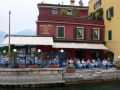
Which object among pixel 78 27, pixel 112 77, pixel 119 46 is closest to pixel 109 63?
pixel 112 77

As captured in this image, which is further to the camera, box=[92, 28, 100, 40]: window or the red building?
box=[92, 28, 100, 40]: window

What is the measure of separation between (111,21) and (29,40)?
9926 mm

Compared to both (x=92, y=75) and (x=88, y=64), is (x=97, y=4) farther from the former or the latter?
(x=92, y=75)

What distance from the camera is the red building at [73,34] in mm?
42094

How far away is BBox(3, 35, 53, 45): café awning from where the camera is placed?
39.3 metres

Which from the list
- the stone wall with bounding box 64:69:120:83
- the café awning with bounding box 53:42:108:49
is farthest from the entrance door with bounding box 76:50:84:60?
the stone wall with bounding box 64:69:120:83

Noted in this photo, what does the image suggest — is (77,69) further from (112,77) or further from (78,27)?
(78,27)

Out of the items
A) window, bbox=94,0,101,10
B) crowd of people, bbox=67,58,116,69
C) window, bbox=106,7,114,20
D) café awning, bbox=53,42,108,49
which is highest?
window, bbox=94,0,101,10

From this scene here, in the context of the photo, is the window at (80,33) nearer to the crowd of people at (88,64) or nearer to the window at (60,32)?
the window at (60,32)

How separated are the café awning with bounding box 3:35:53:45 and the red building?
1164 mm

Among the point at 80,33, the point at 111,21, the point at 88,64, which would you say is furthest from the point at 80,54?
the point at 88,64

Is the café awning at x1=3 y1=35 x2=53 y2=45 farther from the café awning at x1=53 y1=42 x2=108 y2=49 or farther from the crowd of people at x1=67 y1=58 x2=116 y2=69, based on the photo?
the crowd of people at x1=67 y1=58 x2=116 y2=69

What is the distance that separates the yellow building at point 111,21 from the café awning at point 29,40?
7.30 metres

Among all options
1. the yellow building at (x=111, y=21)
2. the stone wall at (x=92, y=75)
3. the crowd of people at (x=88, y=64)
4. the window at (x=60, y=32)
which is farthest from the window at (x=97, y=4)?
the stone wall at (x=92, y=75)
